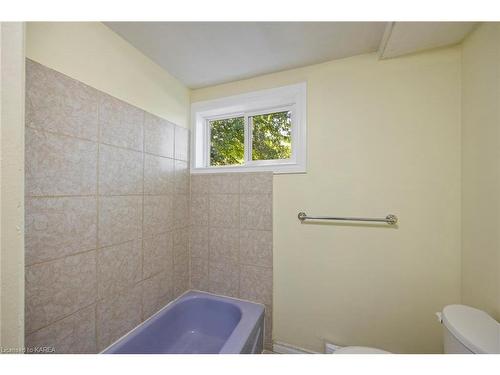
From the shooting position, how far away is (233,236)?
1.55 meters

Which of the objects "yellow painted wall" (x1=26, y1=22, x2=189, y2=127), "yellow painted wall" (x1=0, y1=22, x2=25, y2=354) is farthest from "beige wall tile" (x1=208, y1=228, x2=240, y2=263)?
"yellow painted wall" (x1=0, y1=22, x2=25, y2=354)

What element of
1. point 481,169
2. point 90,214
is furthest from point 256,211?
point 481,169

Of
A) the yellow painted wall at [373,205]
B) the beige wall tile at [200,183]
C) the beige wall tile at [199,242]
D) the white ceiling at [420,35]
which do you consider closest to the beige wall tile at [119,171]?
the beige wall tile at [200,183]

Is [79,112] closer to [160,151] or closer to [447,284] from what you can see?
[160,151]

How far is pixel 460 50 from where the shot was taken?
1.08m

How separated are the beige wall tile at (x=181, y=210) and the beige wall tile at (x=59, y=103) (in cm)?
70

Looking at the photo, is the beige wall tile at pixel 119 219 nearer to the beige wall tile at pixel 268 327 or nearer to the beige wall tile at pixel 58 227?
the beige wall tile at pixel 58 227

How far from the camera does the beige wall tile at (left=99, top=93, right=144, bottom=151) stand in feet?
3.43

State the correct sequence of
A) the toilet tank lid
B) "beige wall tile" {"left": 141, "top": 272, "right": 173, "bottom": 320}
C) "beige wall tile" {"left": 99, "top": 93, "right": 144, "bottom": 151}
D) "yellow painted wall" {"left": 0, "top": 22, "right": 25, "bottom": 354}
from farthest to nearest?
"beige wall tile" {"left": 141, "top": 272, "right": 173, "bottom": 320}
"beige wall tile" {"left": 99, "top": 93, "right": 144, "bottom": 151}
the toilet tank lid
"yellow painted wall" {"left": 0, "top": 22, "right": 25, "bottom": 354}

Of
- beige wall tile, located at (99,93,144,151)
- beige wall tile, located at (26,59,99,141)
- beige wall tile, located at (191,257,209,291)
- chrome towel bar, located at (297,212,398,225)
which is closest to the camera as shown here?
beige wall tile, located at (26,59,99,141)

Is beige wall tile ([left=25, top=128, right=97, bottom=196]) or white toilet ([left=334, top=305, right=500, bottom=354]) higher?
beige wall tile ([left=25, top=128, right=97, bottom=196])

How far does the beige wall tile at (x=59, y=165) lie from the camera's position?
791mm

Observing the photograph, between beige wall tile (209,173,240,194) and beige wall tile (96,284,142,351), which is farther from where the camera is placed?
beige wall tile (209,173,240,194)

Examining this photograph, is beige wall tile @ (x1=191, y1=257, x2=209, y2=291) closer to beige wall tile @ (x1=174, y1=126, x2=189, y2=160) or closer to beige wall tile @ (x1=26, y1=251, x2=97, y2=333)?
beige wall tile @ (x1=26, y1=251, x2=97, y2=333)
